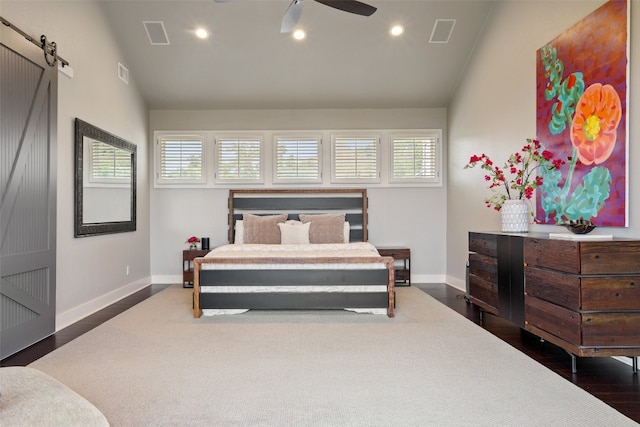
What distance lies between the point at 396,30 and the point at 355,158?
1.99 meters

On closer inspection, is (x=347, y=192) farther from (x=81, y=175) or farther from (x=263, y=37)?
(x=81, y=175)

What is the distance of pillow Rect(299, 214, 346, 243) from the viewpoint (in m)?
5.63

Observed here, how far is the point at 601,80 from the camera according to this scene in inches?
115

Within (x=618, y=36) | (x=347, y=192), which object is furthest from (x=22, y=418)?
(x=347, y=192)

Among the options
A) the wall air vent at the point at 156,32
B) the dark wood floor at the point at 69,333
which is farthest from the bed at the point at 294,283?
the wall air vent at the point at 156,32

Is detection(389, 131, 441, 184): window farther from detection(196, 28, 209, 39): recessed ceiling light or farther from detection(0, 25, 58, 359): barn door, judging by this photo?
detection(0, 25, 58, 359): barn door

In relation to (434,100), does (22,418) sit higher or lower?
lower

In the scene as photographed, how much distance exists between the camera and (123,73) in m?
5.14

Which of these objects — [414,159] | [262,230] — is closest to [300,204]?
[262,230]

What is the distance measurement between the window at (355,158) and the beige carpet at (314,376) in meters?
2.84

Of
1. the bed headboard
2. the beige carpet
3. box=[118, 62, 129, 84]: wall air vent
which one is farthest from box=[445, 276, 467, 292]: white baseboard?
box=[118, 62, 129, 84]: wall air vent

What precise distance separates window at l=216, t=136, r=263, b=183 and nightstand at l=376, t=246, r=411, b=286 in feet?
7.62

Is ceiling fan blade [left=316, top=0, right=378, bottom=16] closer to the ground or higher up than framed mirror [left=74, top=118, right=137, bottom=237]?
higher up

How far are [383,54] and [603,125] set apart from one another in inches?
123
